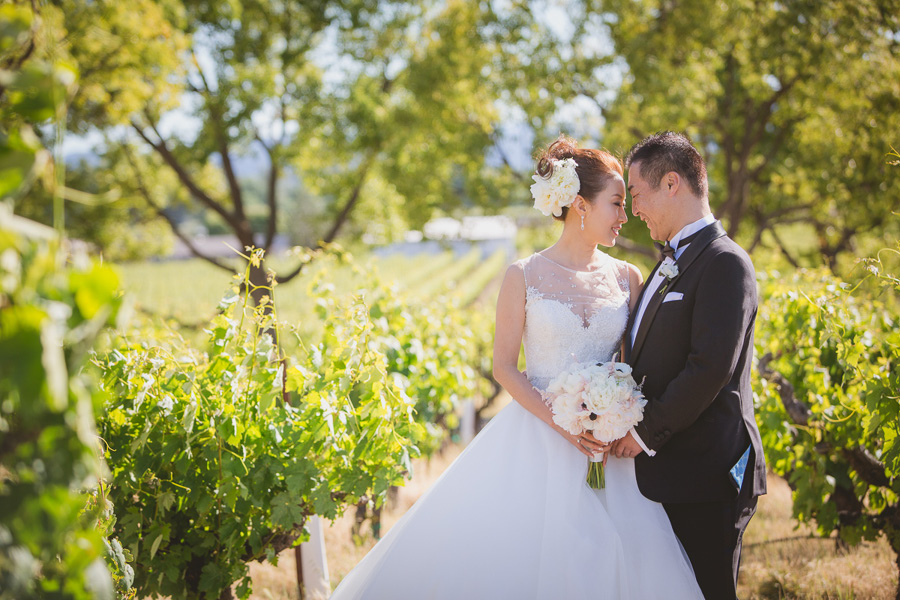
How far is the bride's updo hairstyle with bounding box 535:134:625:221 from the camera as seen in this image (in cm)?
283

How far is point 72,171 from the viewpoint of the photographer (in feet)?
43.4

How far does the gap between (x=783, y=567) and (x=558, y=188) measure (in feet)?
9.21

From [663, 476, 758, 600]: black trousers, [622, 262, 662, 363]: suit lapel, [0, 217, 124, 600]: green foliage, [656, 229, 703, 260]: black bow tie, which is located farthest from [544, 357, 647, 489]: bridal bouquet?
[0, 217, 124, 600]: green foliage

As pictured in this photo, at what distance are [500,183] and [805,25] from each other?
5.45 metres

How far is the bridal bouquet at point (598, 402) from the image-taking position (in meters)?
2.32

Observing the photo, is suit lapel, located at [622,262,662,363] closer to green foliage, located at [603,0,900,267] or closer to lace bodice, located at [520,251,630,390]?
lace bodice, located at [520,251,630,390]

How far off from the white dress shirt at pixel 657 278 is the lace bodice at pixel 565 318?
0.13 metres

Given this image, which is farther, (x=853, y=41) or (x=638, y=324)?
(x=853, y=41)

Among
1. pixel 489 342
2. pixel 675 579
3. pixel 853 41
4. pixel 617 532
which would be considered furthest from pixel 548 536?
pixel 853 41

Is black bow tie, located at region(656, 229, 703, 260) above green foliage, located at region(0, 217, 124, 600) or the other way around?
above

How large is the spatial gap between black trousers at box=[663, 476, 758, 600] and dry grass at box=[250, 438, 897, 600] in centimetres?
126

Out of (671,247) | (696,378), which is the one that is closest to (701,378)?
(696,378)

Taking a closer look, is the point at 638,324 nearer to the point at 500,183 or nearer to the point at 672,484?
the point at 672,484

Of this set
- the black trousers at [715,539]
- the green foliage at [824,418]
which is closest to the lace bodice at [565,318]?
the black trousers at [715,539]
